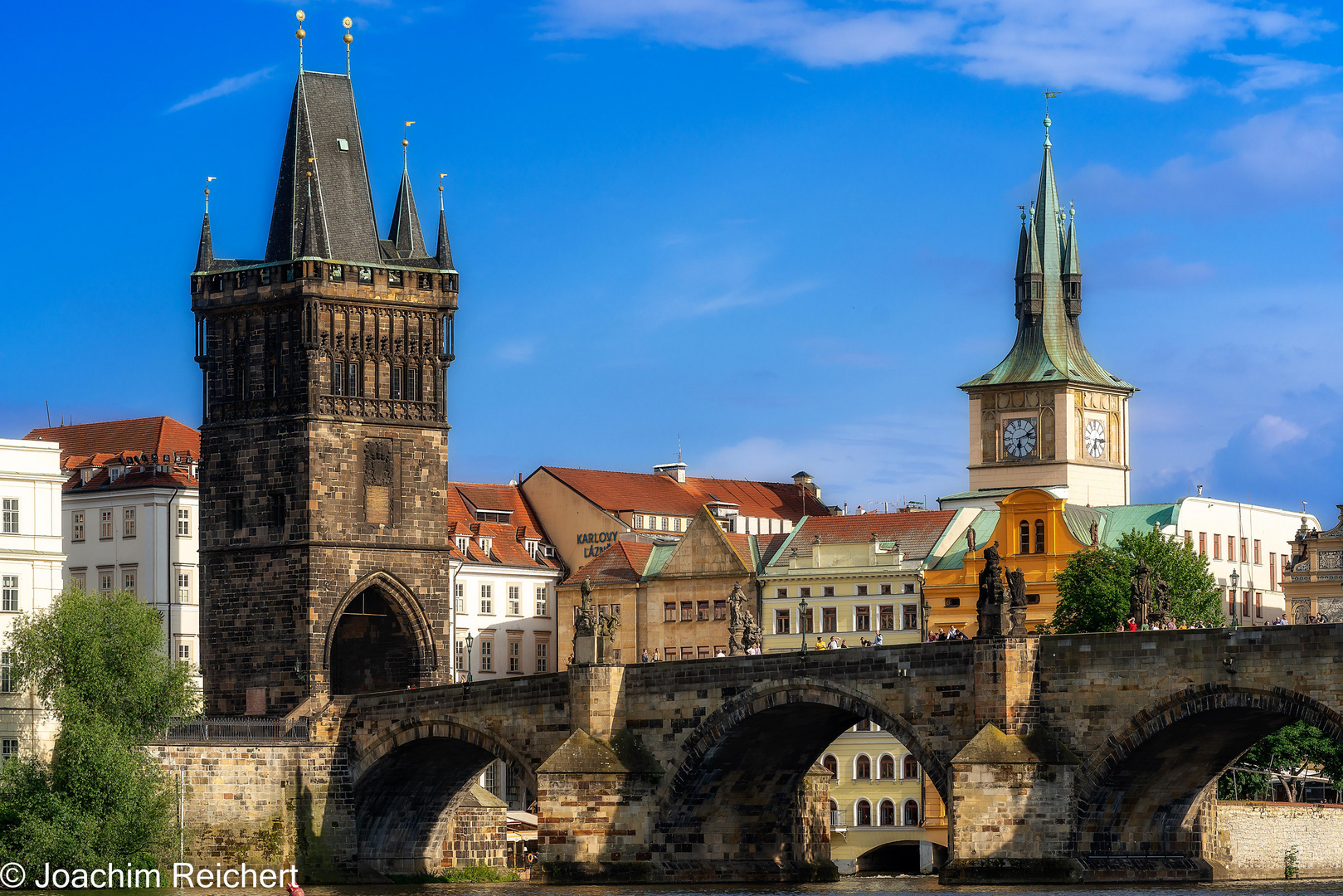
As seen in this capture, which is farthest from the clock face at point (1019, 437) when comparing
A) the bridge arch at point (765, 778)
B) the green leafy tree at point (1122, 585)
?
the bridge arch at point (765, 778)

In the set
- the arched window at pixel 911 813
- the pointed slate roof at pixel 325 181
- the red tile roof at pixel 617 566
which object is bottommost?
the arched window at pixel 911 813

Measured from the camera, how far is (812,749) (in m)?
86.6

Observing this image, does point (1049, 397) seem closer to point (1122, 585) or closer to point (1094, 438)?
point (1094, 438)

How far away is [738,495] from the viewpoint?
455 feet

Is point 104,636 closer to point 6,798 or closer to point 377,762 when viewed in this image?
point 6,798

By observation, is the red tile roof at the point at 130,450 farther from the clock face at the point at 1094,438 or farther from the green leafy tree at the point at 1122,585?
the clock face at the point at 1094,438

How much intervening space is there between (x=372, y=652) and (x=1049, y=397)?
152 feet

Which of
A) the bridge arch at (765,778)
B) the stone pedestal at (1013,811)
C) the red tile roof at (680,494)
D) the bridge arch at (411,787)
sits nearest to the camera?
the stone pedestal at (1013,811)

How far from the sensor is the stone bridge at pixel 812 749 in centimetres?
7194

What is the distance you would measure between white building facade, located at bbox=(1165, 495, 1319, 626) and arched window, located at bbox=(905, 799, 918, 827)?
16.5 meters

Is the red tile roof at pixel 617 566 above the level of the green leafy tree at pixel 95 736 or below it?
above

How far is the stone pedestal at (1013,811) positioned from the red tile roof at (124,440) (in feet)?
158

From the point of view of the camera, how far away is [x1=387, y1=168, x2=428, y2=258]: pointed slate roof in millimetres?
97500

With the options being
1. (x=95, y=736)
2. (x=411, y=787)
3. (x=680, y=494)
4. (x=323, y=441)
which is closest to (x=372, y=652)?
(x=411, y=787)
